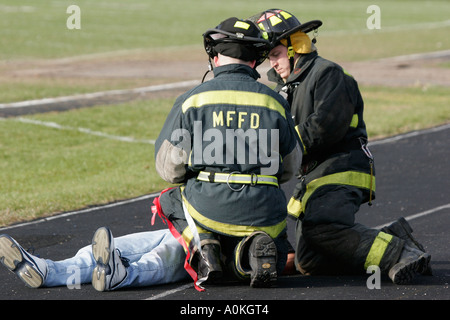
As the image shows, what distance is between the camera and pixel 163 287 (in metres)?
6.13

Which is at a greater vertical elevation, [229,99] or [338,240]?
[229,99]

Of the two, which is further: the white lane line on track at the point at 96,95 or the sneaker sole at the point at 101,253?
the white lane line on track at the point at 96,95

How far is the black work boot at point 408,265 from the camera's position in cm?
598

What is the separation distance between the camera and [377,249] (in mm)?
6156

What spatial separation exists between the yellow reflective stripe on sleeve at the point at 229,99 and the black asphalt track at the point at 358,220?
123 centimetres

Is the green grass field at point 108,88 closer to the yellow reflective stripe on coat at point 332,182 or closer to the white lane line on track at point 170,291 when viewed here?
the white lane line on track at point 170,291

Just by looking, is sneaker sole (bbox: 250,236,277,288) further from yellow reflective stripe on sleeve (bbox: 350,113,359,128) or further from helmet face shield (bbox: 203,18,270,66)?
yellow reflective stripe on sleeve (bbox: 350,113,359,128)

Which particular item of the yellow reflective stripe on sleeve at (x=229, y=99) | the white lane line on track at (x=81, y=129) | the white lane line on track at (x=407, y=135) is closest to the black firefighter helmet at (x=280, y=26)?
the yellow reflective stripe on sleeve at (x=229, y=99)

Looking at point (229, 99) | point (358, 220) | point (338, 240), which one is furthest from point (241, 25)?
point (358, 220)

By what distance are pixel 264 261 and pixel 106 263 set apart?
1.01 metres

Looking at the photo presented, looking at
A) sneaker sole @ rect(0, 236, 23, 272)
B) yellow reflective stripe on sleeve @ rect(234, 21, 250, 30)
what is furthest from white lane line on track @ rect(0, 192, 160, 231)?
yellow reflective stripe on sleeve @ rect(234, 21, 250, 30)

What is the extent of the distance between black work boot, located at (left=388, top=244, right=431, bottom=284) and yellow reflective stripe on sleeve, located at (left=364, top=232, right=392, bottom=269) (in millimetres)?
129

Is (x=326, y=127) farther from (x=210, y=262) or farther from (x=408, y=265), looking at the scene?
(x=210, y=262)
